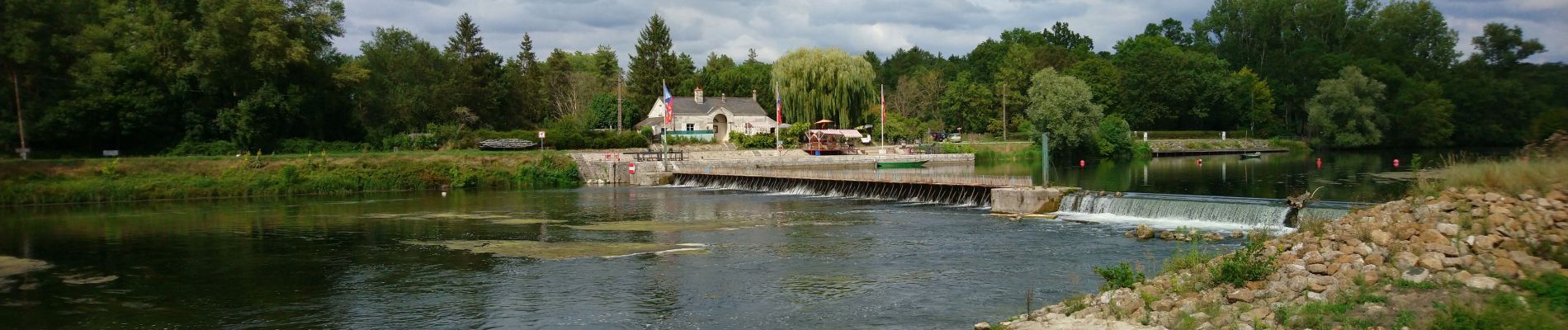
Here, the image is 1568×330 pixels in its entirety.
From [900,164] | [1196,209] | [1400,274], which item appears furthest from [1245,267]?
[900,164]

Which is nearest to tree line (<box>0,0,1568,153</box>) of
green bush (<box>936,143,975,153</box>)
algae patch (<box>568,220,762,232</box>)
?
green bush (<box>936,143,975,153</box>)

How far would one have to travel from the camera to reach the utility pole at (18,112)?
5222cm

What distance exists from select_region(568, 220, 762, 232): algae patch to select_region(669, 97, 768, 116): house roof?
5031 cm

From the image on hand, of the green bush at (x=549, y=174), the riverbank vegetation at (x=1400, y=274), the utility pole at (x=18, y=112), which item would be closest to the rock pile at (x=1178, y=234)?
the riverbank vegetation at (x=1400, y=274)

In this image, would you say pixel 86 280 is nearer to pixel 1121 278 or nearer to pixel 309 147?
pixel 1121 278

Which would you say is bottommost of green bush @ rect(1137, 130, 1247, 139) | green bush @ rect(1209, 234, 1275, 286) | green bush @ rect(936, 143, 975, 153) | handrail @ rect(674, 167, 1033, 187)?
green bush @ rect(1209, 234, 1275, 286)

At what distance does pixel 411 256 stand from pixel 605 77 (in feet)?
299

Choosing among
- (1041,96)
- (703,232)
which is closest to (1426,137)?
(1041,96)

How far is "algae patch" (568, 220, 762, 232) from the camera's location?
29406 millimetres

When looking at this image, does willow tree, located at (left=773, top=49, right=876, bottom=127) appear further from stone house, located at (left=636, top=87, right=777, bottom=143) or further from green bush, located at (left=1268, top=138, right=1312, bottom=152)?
green bush, located at (left=1268, top=138, right=1312, bottom=152)

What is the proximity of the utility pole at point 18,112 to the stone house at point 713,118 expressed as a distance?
136 feet

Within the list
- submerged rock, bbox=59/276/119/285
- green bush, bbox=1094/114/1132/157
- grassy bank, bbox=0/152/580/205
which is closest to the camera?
submerged rock, bbox=59/276/119/285

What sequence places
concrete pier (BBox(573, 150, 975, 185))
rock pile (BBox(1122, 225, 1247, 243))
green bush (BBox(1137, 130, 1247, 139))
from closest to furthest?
rock pile (BBox(1122, 225, 1247, 243)) → concrete pier (BBox(573, 150, 975, 185)) → green bush (BBox(1137, 130, 1247, 139))

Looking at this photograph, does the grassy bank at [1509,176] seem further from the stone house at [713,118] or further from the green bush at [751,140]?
the stone house at [713,118]
